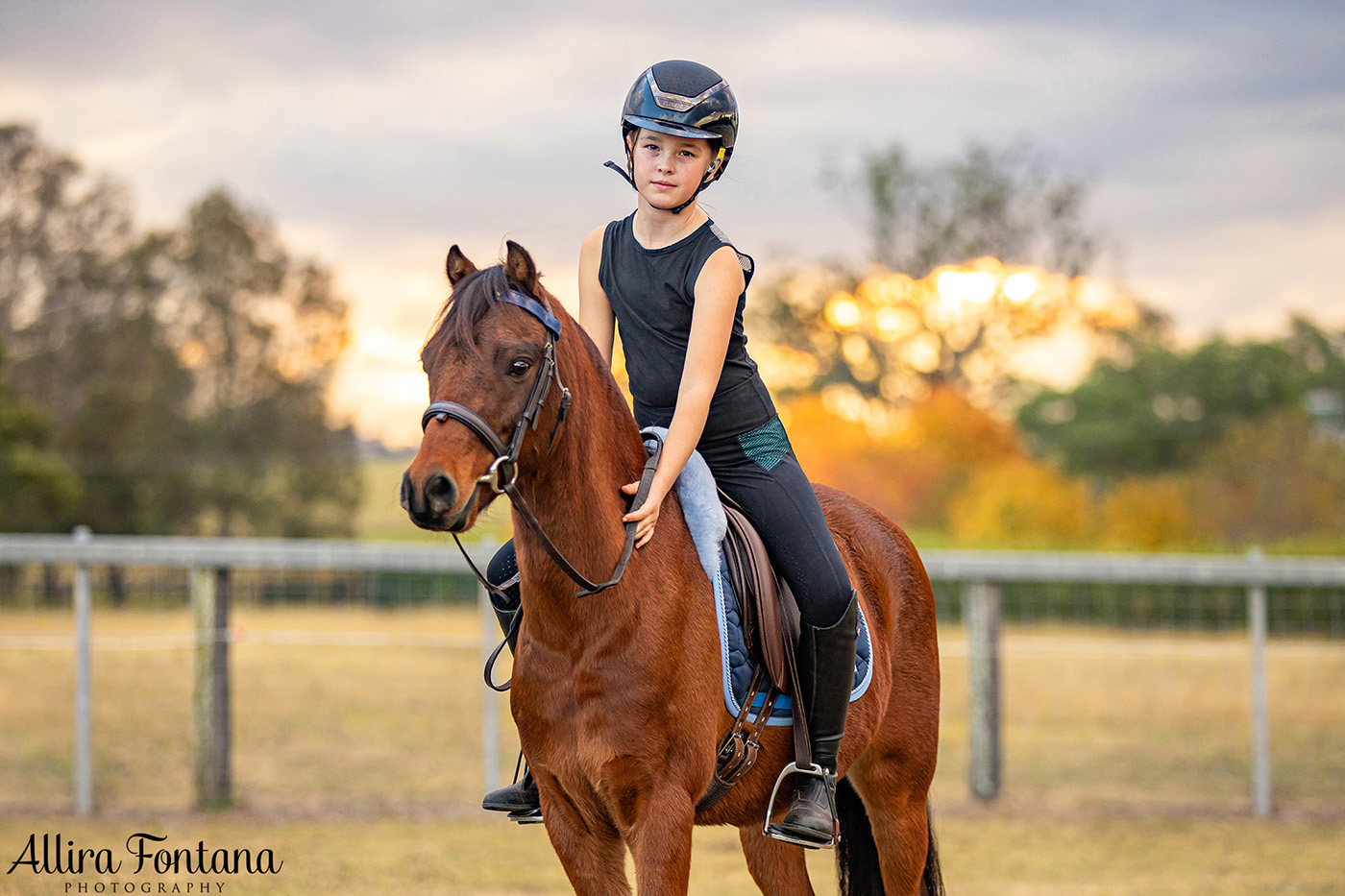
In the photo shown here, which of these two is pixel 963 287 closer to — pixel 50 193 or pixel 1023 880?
pixel 50 193

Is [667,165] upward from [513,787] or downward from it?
upward

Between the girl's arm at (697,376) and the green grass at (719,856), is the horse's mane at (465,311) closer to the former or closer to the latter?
the girl's arm at (697,376)

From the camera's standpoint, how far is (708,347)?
9.98 feet

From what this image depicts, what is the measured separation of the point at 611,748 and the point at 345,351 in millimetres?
30379

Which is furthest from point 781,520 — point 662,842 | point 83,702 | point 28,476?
point 28,476

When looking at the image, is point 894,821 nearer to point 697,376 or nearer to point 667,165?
point 697,376

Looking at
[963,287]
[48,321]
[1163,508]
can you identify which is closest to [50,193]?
[48,321]

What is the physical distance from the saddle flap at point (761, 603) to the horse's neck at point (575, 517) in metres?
0.46

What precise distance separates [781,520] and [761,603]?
9.7 inches

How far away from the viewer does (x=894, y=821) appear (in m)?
4.01

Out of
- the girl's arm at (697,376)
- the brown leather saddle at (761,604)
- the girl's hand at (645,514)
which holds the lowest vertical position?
the brown leather saddle at (761,604)

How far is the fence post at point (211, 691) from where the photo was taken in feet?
25.8

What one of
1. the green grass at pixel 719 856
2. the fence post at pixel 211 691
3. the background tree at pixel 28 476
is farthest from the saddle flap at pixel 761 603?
the background tree at pixel 28 476

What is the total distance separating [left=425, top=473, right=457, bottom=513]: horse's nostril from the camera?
2.33 meters
